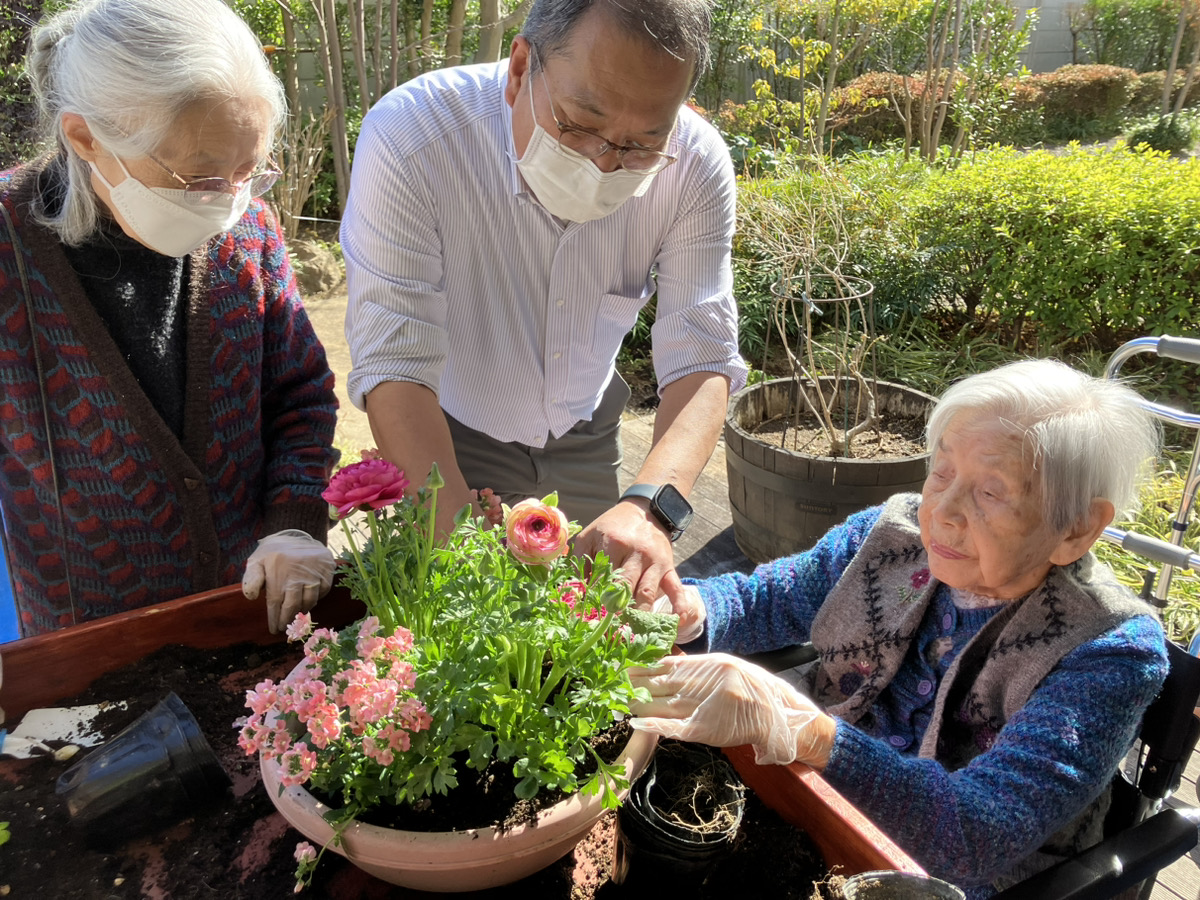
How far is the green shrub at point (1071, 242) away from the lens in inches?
199

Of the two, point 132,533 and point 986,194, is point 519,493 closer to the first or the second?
point 132,533

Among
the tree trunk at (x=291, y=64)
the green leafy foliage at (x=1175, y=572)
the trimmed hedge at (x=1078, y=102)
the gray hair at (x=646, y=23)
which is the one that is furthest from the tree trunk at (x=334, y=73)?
the trimmed hedge at (x=1078, y=102)

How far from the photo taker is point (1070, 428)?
158cm

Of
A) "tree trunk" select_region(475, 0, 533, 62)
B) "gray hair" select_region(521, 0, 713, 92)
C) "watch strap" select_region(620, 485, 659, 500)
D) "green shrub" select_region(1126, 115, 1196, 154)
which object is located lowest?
"watch strap" select_region(620, 485, 659, 500)

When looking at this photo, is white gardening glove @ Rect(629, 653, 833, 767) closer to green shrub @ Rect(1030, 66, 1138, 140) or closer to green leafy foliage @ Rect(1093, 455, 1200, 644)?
green leafy foliage @ Rect(1093, 455, 1200, 644)

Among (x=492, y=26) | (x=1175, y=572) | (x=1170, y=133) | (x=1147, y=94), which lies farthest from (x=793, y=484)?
(x=1147, y=94)

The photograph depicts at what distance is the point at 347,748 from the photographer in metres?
1.11

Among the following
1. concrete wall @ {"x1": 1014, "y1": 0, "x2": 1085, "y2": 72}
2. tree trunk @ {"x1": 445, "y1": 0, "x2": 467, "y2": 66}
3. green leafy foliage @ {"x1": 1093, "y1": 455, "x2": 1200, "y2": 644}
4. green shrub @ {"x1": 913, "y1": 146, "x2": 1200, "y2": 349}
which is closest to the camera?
green leafy foliage @ {"x1": 1093, "y1": 455, "x2": 1200, "y2": 644}

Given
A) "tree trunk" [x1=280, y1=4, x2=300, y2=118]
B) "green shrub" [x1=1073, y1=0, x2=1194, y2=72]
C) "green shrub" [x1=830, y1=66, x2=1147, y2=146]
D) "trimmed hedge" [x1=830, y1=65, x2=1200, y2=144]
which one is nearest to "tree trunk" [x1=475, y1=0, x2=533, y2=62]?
"tree trunk" [x1=280, y1=4, x2=300, y2=118]

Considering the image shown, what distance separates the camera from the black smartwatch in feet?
5.55

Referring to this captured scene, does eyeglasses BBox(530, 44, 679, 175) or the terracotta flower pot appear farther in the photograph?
eyeglasses BBox(530, 44, 679, 175)

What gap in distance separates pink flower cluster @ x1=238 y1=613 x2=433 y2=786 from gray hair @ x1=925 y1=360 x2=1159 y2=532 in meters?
1.15

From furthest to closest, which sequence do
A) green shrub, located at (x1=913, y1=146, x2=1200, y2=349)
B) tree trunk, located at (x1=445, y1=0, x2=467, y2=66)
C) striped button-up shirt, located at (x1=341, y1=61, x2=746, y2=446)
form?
tree trunk, located at (x1=445, y1=0, x2=467, y2=66) → green shrub, located at (x1=913, y1=146, x2=1200, y2=349) → striped button-up shirt, located at (x1=341, y1=61, x2=746, y2=446)

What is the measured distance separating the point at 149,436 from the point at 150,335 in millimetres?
190
